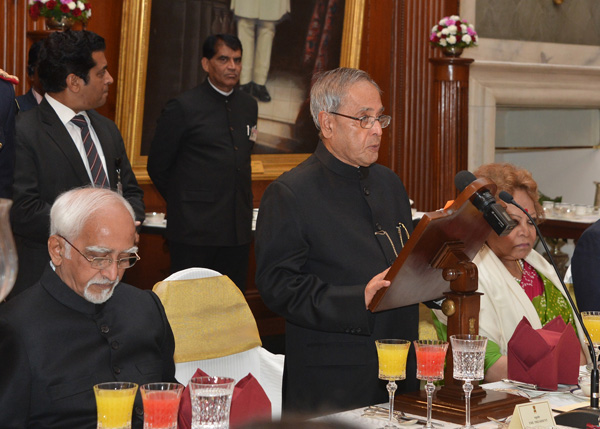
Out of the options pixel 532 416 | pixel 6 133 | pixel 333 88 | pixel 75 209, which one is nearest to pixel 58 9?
pixel 6 133

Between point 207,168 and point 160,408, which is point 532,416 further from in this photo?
point 207,168

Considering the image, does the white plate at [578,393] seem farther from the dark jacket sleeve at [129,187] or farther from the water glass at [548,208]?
the water glass at [548,208]

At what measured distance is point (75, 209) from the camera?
8.20 feet

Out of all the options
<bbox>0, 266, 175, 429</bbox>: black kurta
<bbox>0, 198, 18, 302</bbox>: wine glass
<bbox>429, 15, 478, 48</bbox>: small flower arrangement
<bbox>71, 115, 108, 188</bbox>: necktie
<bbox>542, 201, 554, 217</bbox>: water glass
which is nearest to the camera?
<bbox>0, 198, 18, 302</bbox>: wine glass

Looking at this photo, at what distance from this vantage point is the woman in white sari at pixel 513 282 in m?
3.42

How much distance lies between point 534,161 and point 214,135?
6208 mm

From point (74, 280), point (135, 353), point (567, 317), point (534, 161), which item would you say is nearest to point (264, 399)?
point (135, 353)

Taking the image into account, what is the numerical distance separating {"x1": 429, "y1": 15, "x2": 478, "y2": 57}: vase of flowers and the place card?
19.0ft

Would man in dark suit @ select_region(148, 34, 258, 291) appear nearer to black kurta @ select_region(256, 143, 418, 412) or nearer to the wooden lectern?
black kurta @ select_region(256, 143, 418, 412)

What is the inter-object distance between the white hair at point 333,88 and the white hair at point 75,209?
31.0 inches

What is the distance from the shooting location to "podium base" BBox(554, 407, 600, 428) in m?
2.44

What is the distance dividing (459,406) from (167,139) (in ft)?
11.1

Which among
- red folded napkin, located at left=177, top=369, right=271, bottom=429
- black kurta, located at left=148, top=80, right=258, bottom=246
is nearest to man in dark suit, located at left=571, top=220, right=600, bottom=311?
red folded napkin, located at left=177, top=369, right=271, bottom=429

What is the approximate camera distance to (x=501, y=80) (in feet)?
28.6
